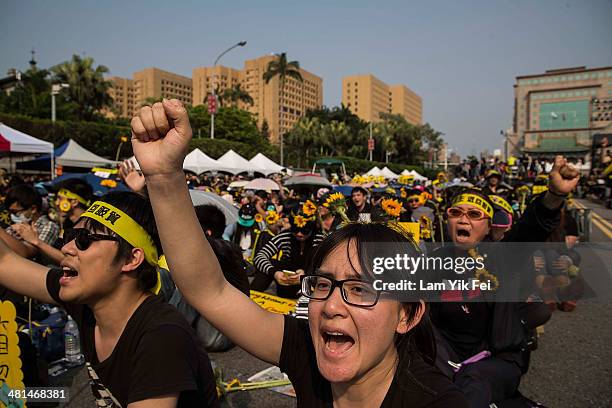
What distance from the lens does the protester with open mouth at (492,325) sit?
2410 millimetres

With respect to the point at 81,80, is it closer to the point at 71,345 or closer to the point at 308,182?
the point at 308,182

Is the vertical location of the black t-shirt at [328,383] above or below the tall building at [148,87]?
below

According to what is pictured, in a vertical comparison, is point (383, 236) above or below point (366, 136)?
below

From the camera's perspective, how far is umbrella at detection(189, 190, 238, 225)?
796cm

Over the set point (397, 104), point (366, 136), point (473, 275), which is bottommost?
point (473, 275)

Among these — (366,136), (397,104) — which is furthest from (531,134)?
(397,104)

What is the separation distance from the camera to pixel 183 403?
170 centimetres

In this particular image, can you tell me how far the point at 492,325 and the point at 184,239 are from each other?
7.20 feet

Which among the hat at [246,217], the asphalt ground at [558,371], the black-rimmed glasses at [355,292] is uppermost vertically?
the black-rimmed glasses at [355,292]

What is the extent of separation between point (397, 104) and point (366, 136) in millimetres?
92742

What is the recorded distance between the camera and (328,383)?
5.08ft

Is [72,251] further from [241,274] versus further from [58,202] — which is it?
[58,202]

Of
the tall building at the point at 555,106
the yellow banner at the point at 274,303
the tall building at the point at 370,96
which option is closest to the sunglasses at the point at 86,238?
the yellow banner at the point at 274,303

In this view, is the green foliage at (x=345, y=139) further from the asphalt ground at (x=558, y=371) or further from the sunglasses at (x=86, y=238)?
the sunglasses at (x=86, y=238)
